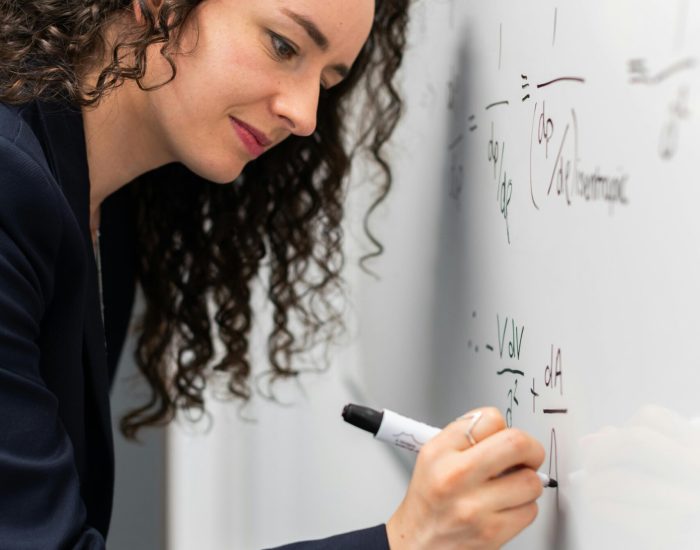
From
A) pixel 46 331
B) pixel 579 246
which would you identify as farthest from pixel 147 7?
pixel 579 246

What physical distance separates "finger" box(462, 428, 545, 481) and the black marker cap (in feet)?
0.23

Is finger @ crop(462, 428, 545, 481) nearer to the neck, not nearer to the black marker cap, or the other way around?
the black marker cap

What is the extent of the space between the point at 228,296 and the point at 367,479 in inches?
9.9

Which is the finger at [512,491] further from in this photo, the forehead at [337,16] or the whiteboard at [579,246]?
the forehead at [337,16]

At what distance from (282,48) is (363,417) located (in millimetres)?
272

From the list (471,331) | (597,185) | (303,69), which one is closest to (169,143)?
(303,69)

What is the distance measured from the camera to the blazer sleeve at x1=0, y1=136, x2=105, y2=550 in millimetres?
561

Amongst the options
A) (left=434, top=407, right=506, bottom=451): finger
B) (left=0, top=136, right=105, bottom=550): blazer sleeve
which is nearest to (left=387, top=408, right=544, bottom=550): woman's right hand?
(left=434, top=407, right=506, bottom=451): finger

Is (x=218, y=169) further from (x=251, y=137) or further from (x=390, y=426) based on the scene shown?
(x=390, y=426)

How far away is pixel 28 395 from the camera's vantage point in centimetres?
58

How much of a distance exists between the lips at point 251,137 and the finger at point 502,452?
1.04 ft

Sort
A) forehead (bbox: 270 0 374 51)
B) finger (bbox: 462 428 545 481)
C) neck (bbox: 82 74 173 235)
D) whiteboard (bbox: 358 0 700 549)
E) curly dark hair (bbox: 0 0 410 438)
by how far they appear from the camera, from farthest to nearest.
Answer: curly dark hair (bbox: 0 0 410 438)
neck (bbox: 82 74 173 235)
forehead (bbox: 270 0 374 51)
finger (bbox: 462 428 545 481)
whiteboard (bbox: 358 0 700 549)

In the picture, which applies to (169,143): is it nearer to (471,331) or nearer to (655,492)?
(471,331)

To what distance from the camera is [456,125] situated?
771 millimetres
